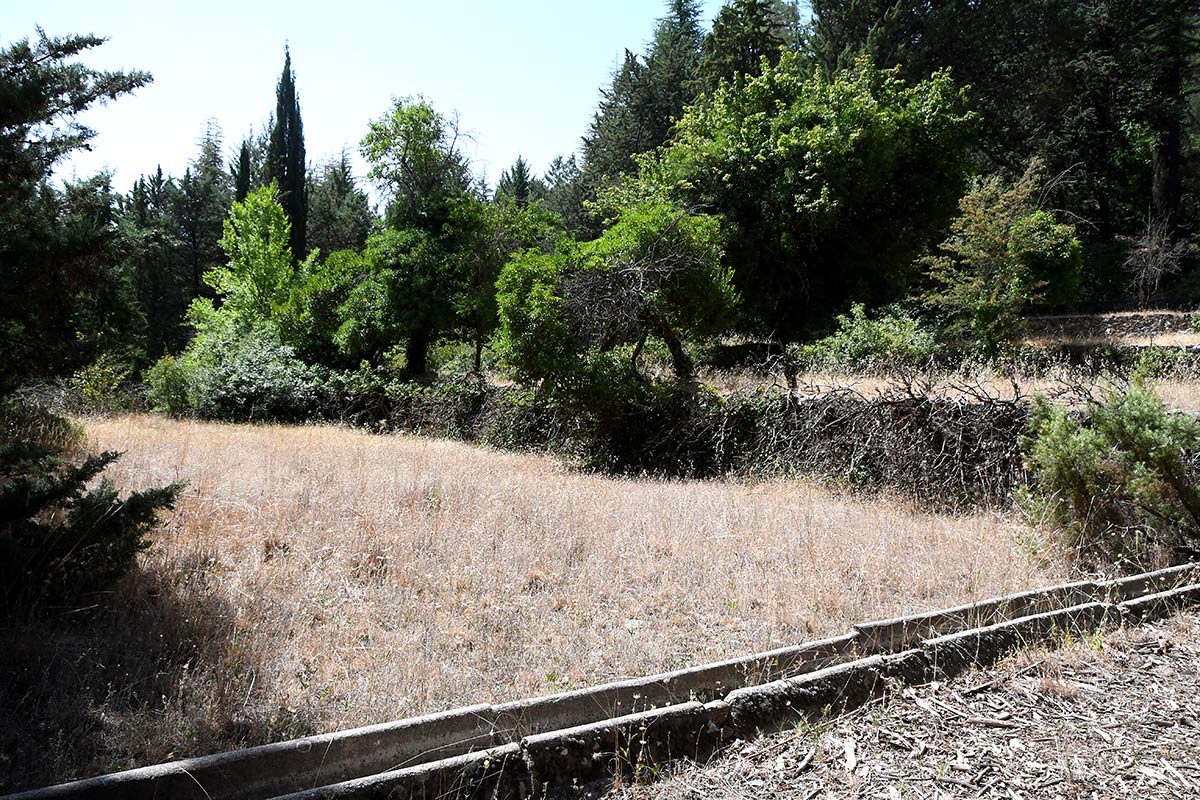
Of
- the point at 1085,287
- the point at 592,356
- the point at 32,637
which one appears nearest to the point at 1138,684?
the point at 32,637

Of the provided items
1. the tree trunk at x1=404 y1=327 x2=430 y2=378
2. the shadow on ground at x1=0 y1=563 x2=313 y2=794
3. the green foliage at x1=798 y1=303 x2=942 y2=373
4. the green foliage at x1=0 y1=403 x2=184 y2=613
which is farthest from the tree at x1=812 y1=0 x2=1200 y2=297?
the shadow on ground at x1=0 y1=563 x2=313 y2=794

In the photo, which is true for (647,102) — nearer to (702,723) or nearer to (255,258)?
(255,258)

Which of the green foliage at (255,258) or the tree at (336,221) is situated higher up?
the tree at (336,221)

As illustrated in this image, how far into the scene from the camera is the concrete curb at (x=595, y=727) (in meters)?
2.70

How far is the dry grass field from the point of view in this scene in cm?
333

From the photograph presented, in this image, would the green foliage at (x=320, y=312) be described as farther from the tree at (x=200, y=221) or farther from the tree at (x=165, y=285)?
the tree at (x=200, y=221)

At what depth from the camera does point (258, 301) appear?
27.5 meters

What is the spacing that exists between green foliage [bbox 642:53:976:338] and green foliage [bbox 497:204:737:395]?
28.3ft

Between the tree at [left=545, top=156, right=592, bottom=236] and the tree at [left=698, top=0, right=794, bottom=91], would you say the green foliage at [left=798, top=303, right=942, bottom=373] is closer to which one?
the tree at [left=698, top=0, right=794, bottom=91]

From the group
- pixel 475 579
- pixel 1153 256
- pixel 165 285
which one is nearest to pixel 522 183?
pixel 165 285

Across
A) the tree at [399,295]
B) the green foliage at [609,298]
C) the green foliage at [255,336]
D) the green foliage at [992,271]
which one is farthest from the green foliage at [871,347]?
the green foliage at [255,336]

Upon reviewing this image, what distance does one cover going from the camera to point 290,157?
1561 inches

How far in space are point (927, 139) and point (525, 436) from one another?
16.5 metres

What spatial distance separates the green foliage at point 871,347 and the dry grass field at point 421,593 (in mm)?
8285
